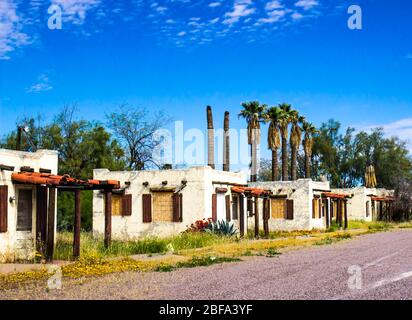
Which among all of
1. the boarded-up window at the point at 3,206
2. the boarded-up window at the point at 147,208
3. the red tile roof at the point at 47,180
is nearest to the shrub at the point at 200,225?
the boarded-up window at the point at 147,208

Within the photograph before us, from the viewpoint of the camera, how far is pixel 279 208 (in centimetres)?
3544

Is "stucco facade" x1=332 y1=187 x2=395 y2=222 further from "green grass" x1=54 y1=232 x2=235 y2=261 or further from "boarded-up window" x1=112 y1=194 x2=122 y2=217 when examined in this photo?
"green grass" x1=54 y1=232 x2=235 y2=261

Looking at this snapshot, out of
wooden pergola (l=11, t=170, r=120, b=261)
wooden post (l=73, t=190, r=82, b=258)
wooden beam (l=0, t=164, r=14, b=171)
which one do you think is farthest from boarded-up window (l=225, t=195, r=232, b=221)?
wooden beam (l=0, t=164, r=14, b=171)

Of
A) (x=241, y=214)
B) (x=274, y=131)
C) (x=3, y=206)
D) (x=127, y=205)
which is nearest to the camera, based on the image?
(x=3, y=206)

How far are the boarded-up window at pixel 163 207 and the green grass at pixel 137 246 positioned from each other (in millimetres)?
3330

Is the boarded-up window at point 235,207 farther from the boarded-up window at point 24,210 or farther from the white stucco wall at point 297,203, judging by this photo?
the boarded-up window at point 24,210

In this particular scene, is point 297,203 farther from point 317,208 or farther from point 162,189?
point 162,189

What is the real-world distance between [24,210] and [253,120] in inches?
1109

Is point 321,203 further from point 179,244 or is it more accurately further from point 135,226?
point 179,244

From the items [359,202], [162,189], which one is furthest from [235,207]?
[359,202]

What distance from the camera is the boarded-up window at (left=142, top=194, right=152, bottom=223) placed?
88.4ft

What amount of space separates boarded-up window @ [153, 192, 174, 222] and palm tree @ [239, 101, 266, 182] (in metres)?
16.9

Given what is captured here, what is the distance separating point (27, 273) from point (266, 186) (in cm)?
2431
